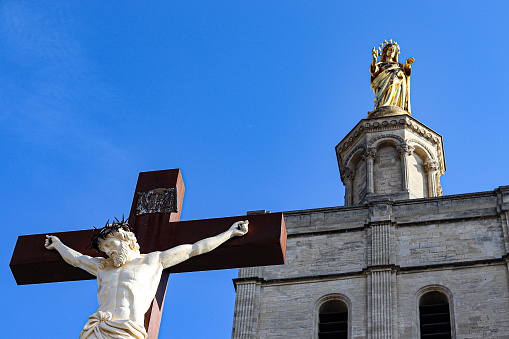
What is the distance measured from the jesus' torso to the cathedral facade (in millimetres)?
17584

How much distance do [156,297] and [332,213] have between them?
20.4 metres

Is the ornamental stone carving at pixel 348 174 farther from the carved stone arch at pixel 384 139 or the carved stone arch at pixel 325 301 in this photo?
the carved stone arch at pixel 325 301

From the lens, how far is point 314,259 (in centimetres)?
2627

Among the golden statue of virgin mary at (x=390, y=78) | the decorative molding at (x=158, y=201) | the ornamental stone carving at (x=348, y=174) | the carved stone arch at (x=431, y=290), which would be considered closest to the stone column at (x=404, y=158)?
the ornamental stone carving at (x=348, y=174)

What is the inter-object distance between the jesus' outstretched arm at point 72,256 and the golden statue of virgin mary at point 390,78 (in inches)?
1012

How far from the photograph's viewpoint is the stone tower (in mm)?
24297

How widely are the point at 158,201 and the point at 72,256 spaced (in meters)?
0.78

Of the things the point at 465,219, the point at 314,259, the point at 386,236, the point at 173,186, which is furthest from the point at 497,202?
the point at 173,186

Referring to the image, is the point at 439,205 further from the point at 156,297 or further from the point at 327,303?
the point at 156,297

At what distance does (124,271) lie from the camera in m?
6.82

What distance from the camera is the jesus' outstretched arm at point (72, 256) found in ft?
23.4

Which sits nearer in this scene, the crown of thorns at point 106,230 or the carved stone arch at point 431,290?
the crown of thorns at point 106,230

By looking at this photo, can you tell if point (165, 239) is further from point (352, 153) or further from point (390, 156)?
point (352, 153)

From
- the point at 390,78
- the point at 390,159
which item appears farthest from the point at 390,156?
the point at 390,78
